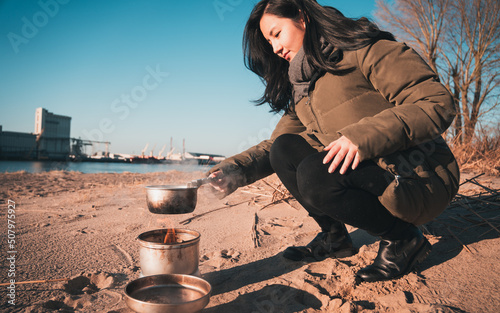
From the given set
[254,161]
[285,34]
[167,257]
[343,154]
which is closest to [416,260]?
[343,154]

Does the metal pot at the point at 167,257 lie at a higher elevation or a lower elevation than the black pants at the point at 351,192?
lower

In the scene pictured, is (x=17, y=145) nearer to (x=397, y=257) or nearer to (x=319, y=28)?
Answer: (x=319, y=28)

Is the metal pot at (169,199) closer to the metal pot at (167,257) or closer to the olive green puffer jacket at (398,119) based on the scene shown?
the metal pot at (167,257)

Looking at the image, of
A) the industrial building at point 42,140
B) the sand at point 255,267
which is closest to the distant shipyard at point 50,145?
the industrial building at point 42,140

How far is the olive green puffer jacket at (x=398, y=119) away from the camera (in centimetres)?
137

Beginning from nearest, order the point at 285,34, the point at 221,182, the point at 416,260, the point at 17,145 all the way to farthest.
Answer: the point at 416,260 → the point at 285,34 → the point at 221,182 → the point at 17,145

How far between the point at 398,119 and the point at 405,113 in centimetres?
5

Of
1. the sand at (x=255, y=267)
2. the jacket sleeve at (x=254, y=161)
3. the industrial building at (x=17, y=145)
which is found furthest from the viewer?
the industrial building at (x=17, y=145)

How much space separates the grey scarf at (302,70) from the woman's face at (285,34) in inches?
3.9

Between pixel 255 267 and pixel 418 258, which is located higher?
pixel 418 258

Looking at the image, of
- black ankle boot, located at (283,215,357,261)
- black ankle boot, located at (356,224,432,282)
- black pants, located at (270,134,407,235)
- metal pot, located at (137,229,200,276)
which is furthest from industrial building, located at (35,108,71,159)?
black ankle boot, located at (356,224,432,282)

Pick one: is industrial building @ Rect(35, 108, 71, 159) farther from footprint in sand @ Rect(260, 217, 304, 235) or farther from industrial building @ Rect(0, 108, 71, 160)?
footprint in sand @ Rect(260, 217, 304, 235)

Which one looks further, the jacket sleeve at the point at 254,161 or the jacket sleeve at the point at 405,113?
the jacket sleeve at the point at 254,161

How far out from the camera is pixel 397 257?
1631 millimetres
